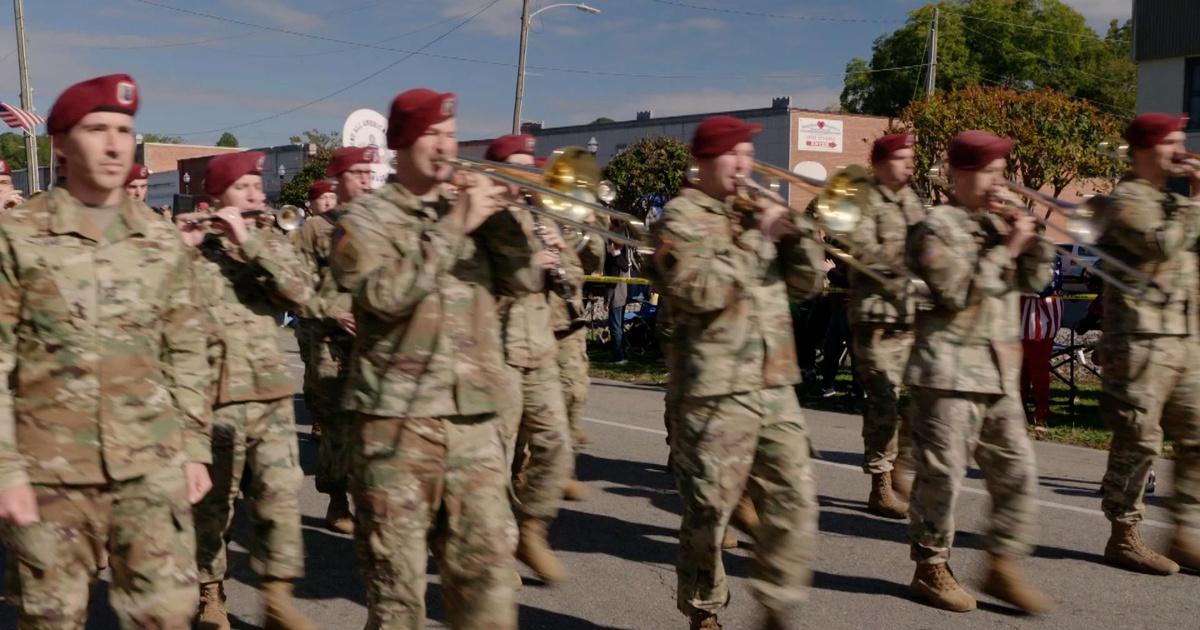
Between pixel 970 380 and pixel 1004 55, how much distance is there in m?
66.2

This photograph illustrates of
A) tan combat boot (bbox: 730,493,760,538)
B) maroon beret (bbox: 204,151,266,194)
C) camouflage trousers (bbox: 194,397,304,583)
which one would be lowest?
tan combat boot (bbox: 730,493,760,538)

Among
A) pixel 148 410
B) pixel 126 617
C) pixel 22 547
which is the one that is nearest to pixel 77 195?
pixel 148 410

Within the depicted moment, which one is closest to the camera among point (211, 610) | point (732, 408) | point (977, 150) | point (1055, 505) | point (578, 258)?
point (732, 408)

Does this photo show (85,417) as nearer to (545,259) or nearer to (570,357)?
(545,259)

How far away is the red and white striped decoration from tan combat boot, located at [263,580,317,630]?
25.0ft

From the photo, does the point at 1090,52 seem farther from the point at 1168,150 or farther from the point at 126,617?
the point at 126,617

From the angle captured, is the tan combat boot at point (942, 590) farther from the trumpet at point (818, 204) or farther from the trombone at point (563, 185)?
the trombone at point (563, 185)

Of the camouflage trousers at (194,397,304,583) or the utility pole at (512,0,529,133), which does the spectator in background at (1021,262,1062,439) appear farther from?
the utility pole at (512,0,529,133)

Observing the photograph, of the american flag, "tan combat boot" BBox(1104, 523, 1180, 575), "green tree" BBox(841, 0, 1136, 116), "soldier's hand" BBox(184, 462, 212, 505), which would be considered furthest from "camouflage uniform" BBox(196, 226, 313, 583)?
"green tree" BBox(841, 0, 1136, 116)

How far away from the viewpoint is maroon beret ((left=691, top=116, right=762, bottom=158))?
4.85m

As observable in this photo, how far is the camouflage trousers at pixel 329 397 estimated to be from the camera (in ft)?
22.8

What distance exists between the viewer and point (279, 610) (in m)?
5.06

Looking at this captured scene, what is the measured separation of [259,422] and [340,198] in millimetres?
2498

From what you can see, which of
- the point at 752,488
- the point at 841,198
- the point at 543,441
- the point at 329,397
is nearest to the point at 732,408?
the point at 752,488
